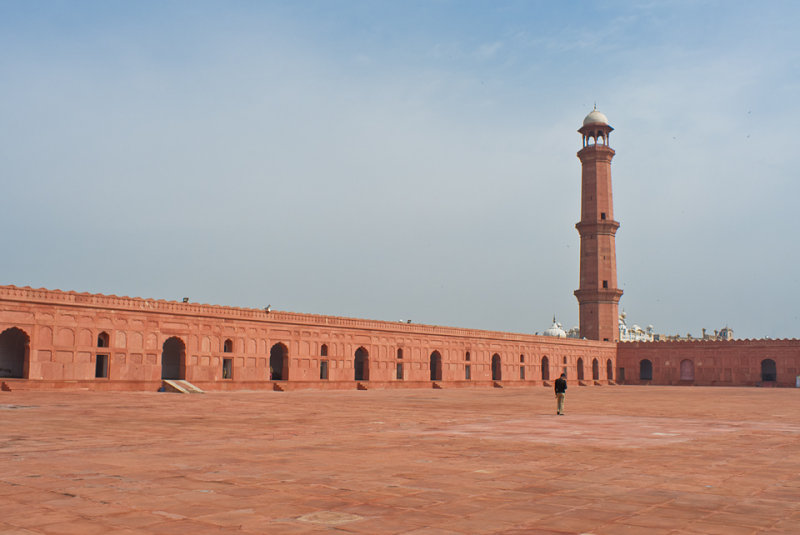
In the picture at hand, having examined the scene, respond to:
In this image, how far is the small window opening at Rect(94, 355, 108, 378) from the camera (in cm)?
2717

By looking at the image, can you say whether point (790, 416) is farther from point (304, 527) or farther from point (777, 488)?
point (304, 527)

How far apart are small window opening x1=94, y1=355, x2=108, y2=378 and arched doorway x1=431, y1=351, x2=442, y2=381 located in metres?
20.9

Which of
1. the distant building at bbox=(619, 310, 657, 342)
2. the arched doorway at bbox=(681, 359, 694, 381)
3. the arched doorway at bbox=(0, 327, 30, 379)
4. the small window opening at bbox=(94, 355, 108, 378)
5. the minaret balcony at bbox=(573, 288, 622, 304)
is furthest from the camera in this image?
the distant building at bbox=(619, 310, 657, 342)

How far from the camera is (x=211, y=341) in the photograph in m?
30.5

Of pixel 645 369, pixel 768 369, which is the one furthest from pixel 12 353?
pixel 768 369

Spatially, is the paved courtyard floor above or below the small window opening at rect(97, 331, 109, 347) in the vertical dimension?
below

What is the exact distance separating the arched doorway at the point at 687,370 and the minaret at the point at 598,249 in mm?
6007

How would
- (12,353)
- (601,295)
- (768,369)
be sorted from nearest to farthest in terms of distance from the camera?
(12,353) < (768,369) < (601,295)

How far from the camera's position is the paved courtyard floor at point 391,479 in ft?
15.4

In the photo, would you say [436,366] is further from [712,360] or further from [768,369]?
[768,369]

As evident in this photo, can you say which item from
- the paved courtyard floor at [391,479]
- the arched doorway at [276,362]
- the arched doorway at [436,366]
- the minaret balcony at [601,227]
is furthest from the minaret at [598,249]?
the paved courtyard floor at [391,479]

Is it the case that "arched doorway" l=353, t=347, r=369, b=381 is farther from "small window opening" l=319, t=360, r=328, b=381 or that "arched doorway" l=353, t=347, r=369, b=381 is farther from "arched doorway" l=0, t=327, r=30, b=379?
"arched doorway" l=0, t=327, r=30, b=379

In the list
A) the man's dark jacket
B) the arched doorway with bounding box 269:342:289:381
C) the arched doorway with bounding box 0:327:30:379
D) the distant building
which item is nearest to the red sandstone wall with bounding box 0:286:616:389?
the arched doorway with bounding box 269:342:289:381

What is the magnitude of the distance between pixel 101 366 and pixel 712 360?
4598 cm
